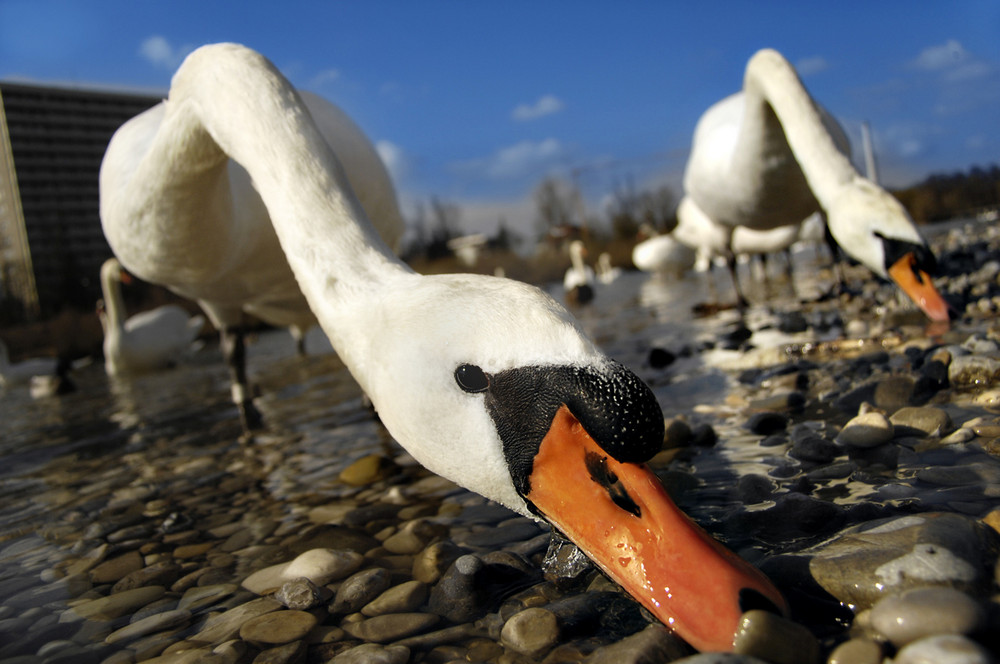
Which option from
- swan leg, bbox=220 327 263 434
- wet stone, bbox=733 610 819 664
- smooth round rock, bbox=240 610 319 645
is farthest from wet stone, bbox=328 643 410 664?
swan leg, bbox=220 327 263 434

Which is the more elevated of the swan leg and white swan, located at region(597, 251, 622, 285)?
the swan leg

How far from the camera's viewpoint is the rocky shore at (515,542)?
4.05 feet

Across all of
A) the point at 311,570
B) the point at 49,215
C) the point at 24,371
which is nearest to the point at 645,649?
the point at 311,570

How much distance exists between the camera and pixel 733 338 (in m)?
5.11

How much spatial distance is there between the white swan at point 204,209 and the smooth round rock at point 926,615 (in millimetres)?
1780

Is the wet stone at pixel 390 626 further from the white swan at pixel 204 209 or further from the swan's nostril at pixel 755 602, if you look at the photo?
the white swan at pixel 204 209

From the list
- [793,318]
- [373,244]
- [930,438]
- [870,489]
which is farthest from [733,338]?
[373,244]

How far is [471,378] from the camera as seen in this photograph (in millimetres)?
1339

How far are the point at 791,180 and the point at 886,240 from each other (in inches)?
116

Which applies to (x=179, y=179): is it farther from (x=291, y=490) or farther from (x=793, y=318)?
(x=793, y=318)

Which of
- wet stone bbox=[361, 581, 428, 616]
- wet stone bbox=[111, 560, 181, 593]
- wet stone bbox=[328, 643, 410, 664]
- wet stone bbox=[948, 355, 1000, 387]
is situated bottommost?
wet stone bbox=[111, 560, 181, 593]

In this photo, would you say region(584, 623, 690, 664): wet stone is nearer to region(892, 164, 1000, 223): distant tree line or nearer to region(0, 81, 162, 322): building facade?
region(892, 164, 1000, 223): distant tree line

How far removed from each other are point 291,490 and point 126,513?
67 cm

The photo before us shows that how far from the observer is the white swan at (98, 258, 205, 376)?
12.5 meters
